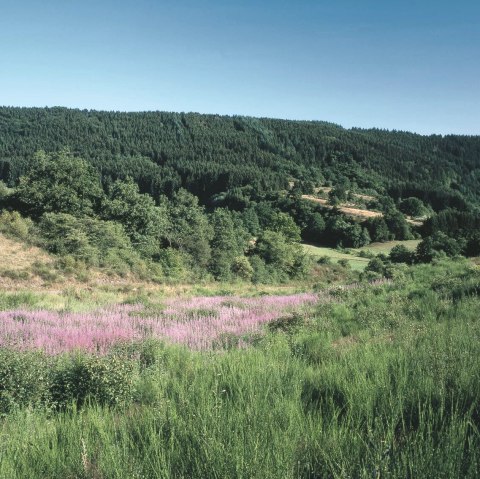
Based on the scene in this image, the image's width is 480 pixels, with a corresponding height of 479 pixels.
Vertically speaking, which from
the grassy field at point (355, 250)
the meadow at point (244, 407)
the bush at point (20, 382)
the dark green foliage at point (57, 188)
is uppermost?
the dark green foliage at point (57, 188)

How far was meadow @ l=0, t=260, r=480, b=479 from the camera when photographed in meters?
2.25

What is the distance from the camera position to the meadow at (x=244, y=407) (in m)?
2.25

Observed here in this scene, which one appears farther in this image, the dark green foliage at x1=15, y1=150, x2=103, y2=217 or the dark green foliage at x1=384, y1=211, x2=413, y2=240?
the dark green foliage at x1=384, y1=211, x2=413, y2=240

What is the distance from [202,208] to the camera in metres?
63.6

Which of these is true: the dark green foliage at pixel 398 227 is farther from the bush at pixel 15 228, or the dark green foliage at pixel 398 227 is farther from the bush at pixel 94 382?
the bush at pixel 94 382

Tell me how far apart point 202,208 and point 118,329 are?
56209 millimetres

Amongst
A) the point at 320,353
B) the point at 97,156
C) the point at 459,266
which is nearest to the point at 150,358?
the point at 320,353

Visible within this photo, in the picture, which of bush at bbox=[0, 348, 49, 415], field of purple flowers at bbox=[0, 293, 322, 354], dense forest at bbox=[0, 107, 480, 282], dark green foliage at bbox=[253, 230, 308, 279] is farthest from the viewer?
dark green foliage at bbox=[253, 230, 308, 279]

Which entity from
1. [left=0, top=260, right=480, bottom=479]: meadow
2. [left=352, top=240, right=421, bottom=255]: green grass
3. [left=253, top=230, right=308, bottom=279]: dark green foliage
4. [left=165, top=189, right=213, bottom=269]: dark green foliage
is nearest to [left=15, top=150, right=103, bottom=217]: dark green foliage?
[left=165, top=189, right=213, bottom=269]: dark green foliage

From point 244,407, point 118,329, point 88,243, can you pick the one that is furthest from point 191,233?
point 244,407

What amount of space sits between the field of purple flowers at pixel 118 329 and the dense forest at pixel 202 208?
21763 millimetres

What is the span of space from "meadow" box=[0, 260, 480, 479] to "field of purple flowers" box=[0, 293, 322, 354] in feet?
0.25

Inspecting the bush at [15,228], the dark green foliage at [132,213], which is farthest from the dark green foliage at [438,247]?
the bush at [15,228]

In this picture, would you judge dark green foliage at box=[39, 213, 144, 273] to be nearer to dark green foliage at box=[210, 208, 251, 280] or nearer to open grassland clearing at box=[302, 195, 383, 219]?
dark green foliage at box=[210, 208, 251, 280]
